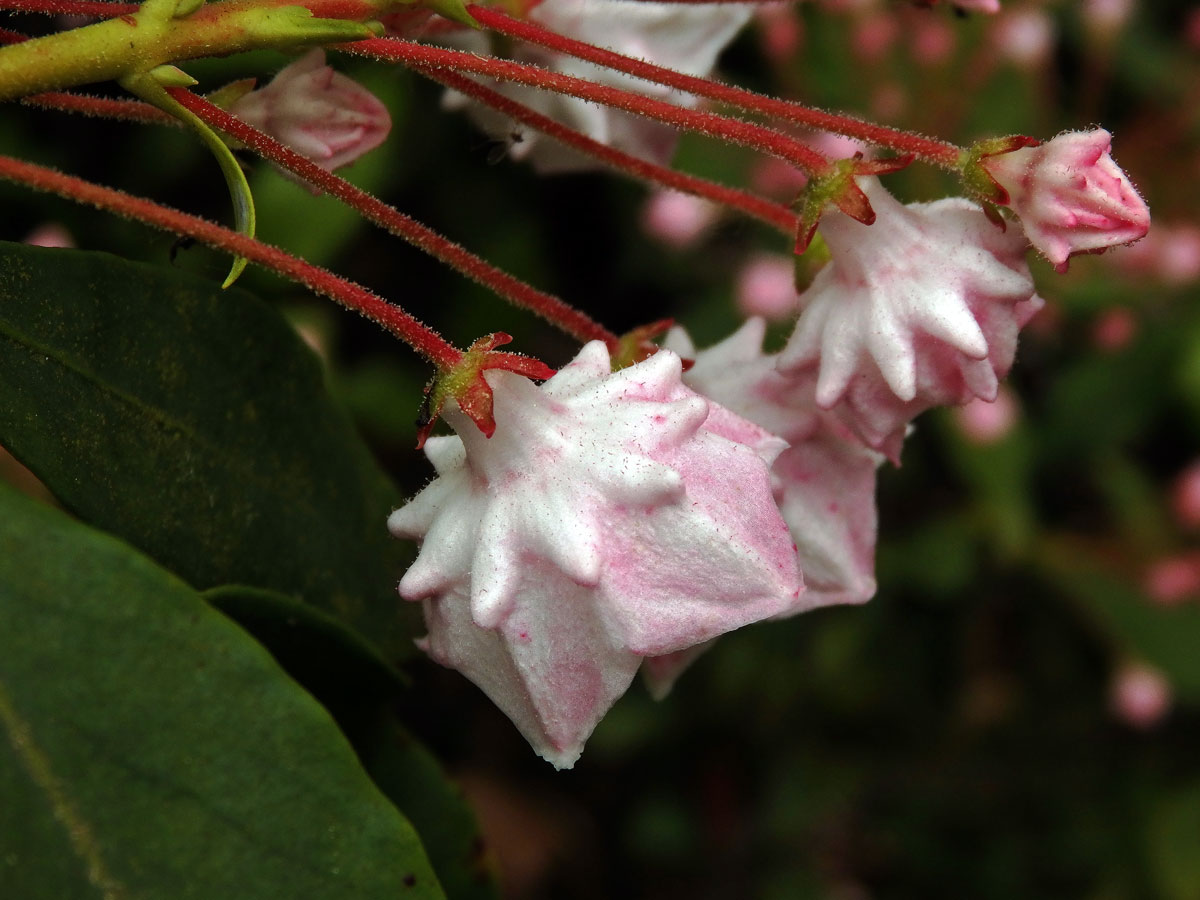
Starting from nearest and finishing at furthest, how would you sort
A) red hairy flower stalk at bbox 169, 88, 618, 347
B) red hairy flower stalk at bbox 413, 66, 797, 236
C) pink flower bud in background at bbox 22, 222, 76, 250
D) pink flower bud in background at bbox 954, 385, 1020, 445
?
1. red hairy flower stalk at bbox 169, 88, 618, 347
2. red hairy flower stalk at bbox 413, 66, 797, 236
3. pink flower bud in background at bbox 22, 222, 76, 250
4. pink flower bud in background at bbox 954, 385, 1020, 445

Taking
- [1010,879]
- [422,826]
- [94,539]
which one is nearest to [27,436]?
[94,539]

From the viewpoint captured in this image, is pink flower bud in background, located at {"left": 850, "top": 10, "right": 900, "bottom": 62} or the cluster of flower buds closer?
the cluster of flower buds

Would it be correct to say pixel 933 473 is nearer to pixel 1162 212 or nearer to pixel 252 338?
pixel 1162 212

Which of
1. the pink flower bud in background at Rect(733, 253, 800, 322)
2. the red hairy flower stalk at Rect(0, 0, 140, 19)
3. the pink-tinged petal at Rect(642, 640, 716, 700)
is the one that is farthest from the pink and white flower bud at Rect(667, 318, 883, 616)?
the pink flower bud in background at Rect(733, 253, 800, 322)

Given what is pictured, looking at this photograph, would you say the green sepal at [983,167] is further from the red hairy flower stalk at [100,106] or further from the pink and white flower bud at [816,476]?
the red hairy flower stalk at [100,106]

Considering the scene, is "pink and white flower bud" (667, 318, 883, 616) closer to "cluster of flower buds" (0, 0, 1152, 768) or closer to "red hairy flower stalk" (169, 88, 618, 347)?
"cluster of flower buds" (0, 0, 1152, 768)

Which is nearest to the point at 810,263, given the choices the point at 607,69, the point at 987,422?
the point at 607,69

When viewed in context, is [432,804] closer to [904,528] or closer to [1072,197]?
[1072,197]
